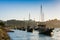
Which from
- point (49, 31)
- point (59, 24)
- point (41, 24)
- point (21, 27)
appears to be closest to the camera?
point (49, 31)

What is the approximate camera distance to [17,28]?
13788 cm

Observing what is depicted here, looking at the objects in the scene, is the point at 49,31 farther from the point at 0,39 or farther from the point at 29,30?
the point at 0,39

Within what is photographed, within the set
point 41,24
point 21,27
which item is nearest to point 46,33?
point 41,24

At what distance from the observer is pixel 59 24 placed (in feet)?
629

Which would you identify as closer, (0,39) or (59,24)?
(0,39)

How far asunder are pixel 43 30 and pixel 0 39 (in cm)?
6490

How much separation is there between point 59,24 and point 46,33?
115 m

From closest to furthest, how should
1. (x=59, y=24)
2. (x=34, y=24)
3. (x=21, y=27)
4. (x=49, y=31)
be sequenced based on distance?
(x=49, y=31)
(x=34, y=24)
(x=21, y=27)
(x=59, y=24)

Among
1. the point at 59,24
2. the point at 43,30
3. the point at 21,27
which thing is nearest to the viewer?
the point at 43,30

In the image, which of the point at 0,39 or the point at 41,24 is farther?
the point at 41,24

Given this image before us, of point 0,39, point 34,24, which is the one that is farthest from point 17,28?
point 0,39

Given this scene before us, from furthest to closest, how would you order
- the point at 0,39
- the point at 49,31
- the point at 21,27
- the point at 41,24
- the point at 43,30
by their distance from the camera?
the point at 21,27 < the point at 41,24 < the point at 43,30 < the point at 49,31 < the point at 0,39

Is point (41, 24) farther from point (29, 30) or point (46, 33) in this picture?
point (46, 33)

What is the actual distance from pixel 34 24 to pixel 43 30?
41480 millimetres
